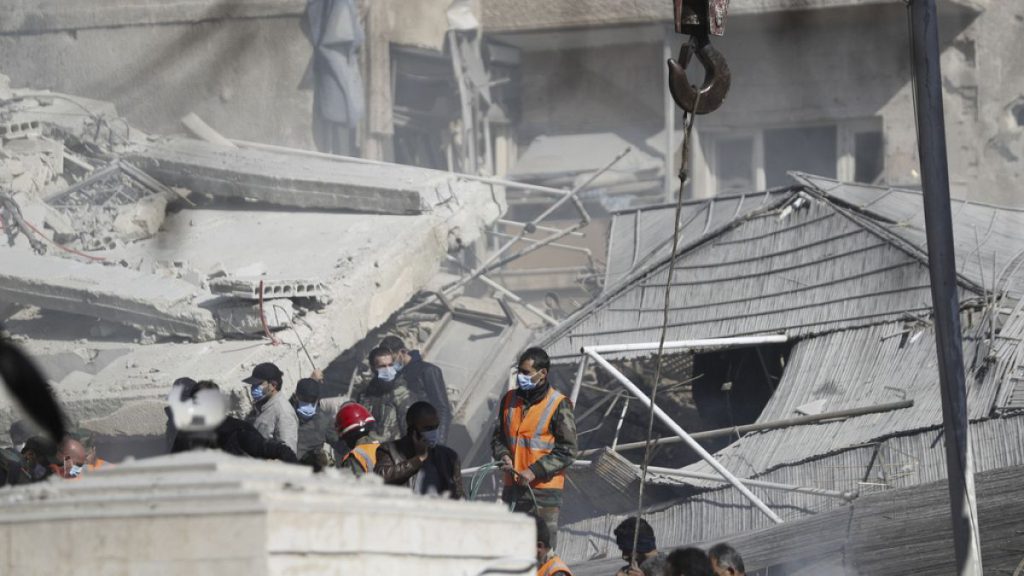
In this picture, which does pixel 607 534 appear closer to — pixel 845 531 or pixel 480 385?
pixel 845 531

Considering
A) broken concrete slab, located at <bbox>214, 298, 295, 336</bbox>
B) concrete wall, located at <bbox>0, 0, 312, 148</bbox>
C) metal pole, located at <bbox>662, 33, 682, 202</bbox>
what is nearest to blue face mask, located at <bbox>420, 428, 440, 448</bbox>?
broken concrete slab, located at <bbox>214, 298, 295, 336</bbox>

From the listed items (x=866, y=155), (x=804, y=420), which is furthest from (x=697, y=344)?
(x=866, y=155)

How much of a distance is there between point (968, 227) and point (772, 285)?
1781 millimetres

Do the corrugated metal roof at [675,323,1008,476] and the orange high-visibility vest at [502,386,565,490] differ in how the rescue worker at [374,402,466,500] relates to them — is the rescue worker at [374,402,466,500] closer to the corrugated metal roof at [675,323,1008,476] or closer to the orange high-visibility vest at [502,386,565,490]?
the orange high-visibility vest at [502,386,565,490]

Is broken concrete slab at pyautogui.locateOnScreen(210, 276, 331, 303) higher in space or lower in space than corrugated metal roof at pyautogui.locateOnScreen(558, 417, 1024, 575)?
higher

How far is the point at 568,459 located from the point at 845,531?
1473mm

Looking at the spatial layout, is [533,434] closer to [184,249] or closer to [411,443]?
[411,443]

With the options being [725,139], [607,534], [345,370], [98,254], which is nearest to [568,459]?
[607,534]

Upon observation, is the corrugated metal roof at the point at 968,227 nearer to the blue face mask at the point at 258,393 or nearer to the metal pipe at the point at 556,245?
the metal pipe at the point at 556,245

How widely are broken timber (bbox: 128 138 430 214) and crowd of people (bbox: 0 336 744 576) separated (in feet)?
10.6

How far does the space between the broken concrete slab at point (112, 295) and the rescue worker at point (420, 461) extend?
16.4 feet

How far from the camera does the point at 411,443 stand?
22.9 feet

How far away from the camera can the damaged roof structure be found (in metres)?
8.55

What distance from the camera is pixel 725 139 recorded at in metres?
18.9
